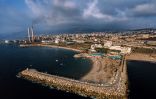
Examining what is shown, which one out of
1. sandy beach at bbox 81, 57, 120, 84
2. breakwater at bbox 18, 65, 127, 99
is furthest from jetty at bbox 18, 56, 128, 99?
sandy beach at bbox 81, 57, 120, 84

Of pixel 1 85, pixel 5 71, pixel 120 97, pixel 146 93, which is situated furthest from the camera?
pixel 5 71

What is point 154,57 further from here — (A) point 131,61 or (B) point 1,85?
(B) point 1,85

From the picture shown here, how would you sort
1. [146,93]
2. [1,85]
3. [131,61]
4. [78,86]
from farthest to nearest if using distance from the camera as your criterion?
[131,61], [1,85], [78,86], [146,93]

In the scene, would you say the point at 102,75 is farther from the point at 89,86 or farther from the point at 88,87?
the point at 88,87

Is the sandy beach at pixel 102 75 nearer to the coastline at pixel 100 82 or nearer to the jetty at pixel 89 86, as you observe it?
the coastline at pixel 100 82

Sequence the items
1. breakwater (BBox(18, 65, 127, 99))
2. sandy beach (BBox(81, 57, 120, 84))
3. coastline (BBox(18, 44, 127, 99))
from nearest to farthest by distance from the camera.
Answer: breakwater (BBox(18, 65, 127, 99))
coastline (BBox(18, 44, 127, 99))
sandy beach (BBox(81, 57, 120, 84))

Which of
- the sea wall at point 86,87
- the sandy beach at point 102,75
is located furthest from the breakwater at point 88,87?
the sandy beach at point 102,75

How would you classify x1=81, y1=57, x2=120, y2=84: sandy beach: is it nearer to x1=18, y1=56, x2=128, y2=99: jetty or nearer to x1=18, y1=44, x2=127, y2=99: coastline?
x1=18, y1=44, x2=127, y2=99: coastline

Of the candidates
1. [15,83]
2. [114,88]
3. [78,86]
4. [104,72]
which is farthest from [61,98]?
[104,72]
